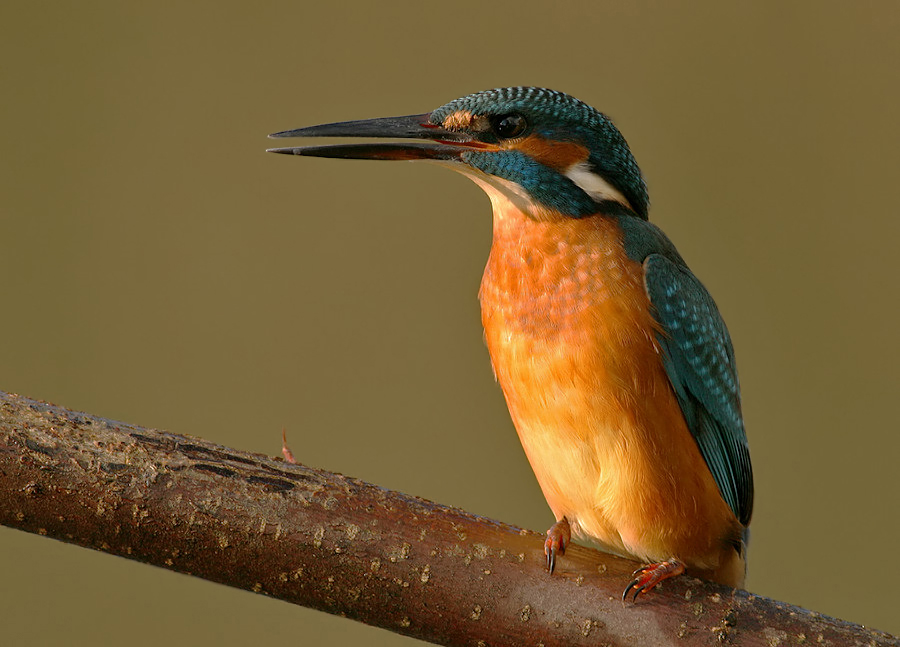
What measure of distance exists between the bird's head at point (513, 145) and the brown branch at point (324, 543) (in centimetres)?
58

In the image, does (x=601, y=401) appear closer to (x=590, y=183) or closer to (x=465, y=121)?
(x=590, y=183)

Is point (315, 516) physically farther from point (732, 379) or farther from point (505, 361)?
point (732, 379)

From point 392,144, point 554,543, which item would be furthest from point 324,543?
point 392,144

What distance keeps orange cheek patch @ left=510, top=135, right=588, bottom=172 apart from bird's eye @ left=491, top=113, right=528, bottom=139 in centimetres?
2

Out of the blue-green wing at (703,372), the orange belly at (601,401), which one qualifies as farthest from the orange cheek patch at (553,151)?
the blue-green wing at (703,372)

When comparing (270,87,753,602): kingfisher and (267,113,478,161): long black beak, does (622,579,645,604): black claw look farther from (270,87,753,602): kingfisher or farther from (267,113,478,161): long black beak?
(267,113,478,161): long black beak

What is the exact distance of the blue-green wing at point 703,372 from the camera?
1.43m

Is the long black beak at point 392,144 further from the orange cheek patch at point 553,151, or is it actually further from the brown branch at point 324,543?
the brown branch at point 324,543

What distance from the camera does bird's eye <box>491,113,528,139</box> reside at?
4.80 feet

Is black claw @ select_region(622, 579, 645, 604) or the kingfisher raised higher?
the kingfisher

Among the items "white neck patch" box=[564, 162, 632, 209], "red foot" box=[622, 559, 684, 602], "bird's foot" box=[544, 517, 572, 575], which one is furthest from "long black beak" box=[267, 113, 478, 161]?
"red foot" box=[622, 559, 684, 602]

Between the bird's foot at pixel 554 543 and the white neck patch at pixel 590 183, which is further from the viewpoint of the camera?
the white neck patch at pixel 590 183

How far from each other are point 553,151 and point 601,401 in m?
0.46

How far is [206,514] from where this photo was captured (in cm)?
116
